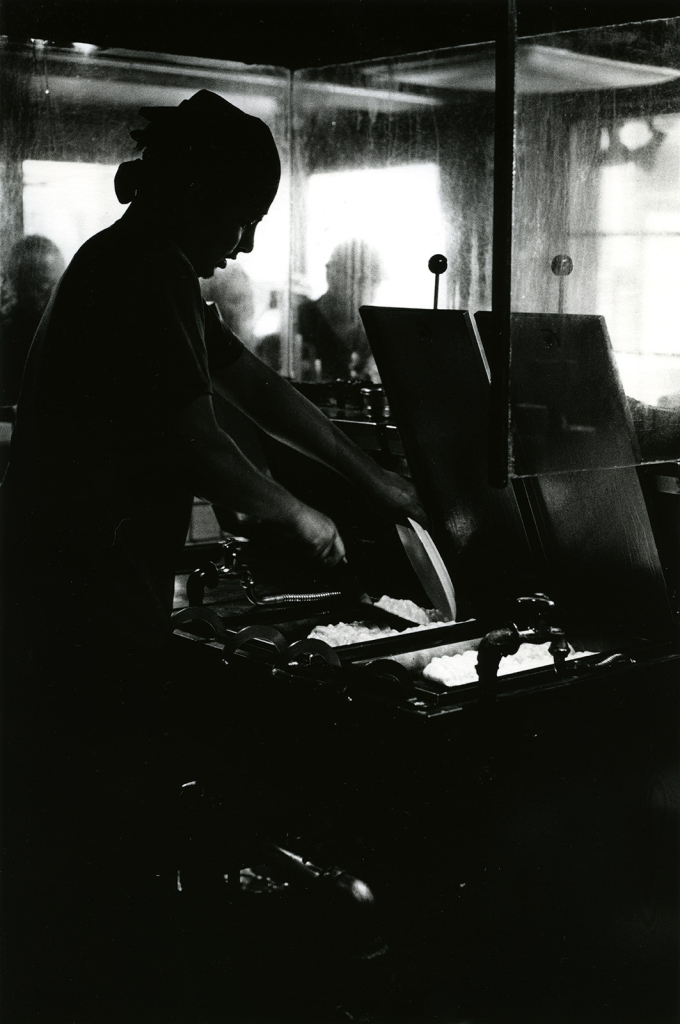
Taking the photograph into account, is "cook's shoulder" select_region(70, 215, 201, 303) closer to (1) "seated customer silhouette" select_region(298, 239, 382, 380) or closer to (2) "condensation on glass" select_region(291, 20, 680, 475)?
(2) "condensation on glass" select_region(291, 20, 680, 475)

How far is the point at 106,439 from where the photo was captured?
75.5 inches

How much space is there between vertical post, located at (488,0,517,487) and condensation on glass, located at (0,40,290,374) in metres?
1.54

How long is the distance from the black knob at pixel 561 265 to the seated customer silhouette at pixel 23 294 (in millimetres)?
1333

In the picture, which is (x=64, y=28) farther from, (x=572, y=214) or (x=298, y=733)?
(x=298, y=733)

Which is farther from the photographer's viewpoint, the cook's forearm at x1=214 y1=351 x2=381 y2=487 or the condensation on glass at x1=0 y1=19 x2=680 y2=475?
the cook's forearm at x1=214 y1=351 x2=381 y2=487

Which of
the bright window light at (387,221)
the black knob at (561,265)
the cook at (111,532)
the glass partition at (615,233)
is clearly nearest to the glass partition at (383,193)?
the bright window light at (387,221)

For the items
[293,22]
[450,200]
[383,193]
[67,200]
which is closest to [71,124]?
[67,200]

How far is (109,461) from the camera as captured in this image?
193cm

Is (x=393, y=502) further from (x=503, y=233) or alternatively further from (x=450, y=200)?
(x=450, y=200)

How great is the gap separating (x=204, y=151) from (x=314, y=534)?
0.69 m

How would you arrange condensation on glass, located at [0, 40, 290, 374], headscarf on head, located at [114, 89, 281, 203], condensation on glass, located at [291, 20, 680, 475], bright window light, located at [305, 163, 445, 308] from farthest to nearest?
bright window light, located at [305, 163, 445, 308], condensation on glass, located at [0, 40, 290, 374], condensation on glass, located at [291, 20, 680, 475], headscarf on head, located at [114, 89, 281, 203]

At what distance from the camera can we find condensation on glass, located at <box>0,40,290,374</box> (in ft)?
9.53

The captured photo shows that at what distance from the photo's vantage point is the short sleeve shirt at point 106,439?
1893mm

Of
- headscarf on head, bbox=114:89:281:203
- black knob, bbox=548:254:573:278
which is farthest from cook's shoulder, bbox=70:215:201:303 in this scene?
black knob, bbox=548:254:573:278
